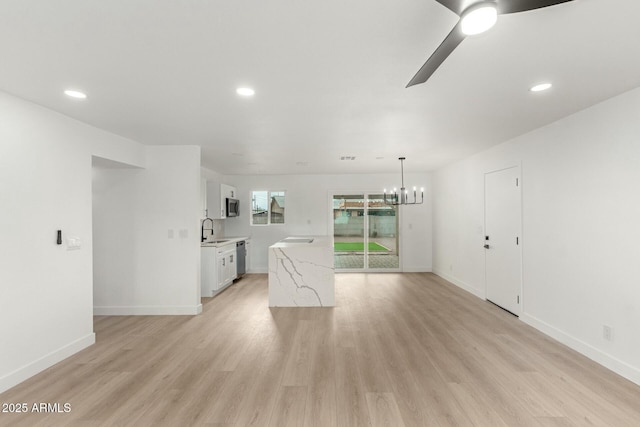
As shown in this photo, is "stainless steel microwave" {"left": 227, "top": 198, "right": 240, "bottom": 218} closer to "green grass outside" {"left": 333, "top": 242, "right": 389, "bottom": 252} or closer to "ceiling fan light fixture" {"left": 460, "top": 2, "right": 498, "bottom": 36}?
"green grass outside" {"left": 333, "top": 242, "right": 389, "bottom": 252}

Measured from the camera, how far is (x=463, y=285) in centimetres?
575

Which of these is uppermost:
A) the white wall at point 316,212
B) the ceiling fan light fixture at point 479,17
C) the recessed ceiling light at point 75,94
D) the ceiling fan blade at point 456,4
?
the recessed ceiling light at point 75,94

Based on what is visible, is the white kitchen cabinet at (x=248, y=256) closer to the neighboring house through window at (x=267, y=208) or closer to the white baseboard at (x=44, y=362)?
the neighboring house through window at (x=267, y=208)

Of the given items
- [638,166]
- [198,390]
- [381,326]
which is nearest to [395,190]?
[381,326]

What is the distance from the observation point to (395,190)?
709 cm

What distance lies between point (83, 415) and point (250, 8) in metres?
2.89

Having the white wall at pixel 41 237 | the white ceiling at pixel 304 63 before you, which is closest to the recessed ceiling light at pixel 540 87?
the white ceiling at pixel 304 63

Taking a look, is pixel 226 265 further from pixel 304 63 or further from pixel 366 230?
pixel 304 63

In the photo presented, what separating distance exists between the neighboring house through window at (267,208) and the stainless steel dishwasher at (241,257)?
88 centimetres

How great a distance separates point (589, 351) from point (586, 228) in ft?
3.97

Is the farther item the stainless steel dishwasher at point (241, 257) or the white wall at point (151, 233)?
the stainless steel dishwasher at point (241, 257)

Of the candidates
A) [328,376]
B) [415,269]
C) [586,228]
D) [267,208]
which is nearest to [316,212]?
[267,208]

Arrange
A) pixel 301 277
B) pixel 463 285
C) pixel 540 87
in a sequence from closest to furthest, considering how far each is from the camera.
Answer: pixel 540 87 → pixel 301 277 → pixel 463 285

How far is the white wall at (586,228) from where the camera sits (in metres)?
2.61
